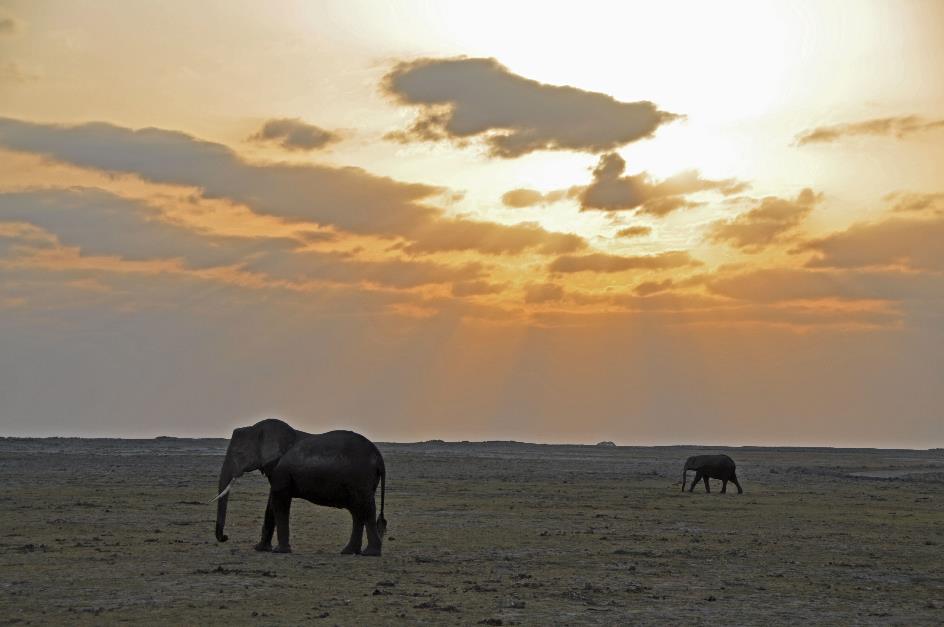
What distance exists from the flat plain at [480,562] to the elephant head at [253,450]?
1.28m

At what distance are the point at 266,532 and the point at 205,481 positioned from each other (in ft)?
110

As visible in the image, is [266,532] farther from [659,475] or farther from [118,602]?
[659,475]

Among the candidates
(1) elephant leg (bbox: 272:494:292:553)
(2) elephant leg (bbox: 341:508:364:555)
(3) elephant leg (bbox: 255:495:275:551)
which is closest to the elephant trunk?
(3) elephant leg (bbox: 255:495:275:551)

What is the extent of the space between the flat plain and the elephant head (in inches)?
50.6

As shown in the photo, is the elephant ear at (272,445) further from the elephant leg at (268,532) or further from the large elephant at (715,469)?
the large elephant at (715,469)

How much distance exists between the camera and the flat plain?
60.7 feet

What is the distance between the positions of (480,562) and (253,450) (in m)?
5.61

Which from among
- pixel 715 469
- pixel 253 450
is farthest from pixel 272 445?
pixel 715 469

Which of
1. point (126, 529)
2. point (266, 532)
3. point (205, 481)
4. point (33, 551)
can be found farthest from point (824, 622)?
point (205, 481)

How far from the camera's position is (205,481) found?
57938mm

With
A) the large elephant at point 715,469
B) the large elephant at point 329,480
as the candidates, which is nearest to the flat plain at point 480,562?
the large elephant at point 329,480

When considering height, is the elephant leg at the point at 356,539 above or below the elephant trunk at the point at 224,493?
below

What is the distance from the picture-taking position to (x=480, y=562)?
25.0 m

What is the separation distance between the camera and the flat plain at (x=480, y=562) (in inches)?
728
